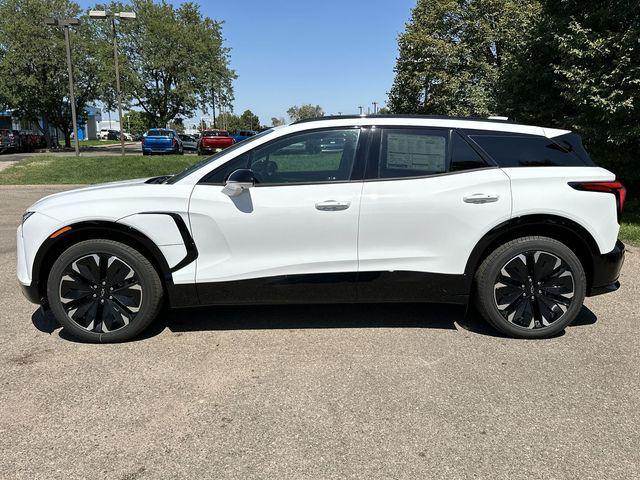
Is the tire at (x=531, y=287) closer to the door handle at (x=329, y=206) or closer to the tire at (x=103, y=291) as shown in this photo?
the door handle at (x=329, y=206)

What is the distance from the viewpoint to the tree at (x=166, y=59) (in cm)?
3934

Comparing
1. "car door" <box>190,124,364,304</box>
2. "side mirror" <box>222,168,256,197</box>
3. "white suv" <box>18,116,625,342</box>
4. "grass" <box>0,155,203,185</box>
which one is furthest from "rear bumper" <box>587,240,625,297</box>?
"grass" <box>0,155,203,185</box>

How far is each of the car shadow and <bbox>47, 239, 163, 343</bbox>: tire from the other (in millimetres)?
240

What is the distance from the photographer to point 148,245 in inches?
147

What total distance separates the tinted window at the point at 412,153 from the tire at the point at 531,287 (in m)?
0.84

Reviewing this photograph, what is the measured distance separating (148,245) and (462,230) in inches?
93.2

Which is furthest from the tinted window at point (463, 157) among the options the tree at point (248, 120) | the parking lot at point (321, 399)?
the tree at point (248, 120)

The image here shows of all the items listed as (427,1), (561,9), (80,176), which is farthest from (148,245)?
(427,1)

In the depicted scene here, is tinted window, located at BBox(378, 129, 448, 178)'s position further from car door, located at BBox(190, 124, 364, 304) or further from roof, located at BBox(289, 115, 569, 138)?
car door, located at BBox(190, 124, 364, 304)

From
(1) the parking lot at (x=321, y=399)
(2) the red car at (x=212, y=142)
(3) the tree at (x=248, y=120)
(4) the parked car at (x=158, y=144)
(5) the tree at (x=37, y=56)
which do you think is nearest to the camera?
(1) the parking lot at (x=321, y=399)

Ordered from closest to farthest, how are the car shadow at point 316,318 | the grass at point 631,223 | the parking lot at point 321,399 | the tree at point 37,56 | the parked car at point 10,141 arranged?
the parking lot at point 321,399, the car shadow at point 316,318, the grass at point 631,223, the parked car at point 10,141, the tree at point 37,56

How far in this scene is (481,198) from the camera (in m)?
3.78

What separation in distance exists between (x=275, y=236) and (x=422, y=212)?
1116mm

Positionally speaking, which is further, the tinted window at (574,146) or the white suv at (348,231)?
the tinted window at (574,146)
